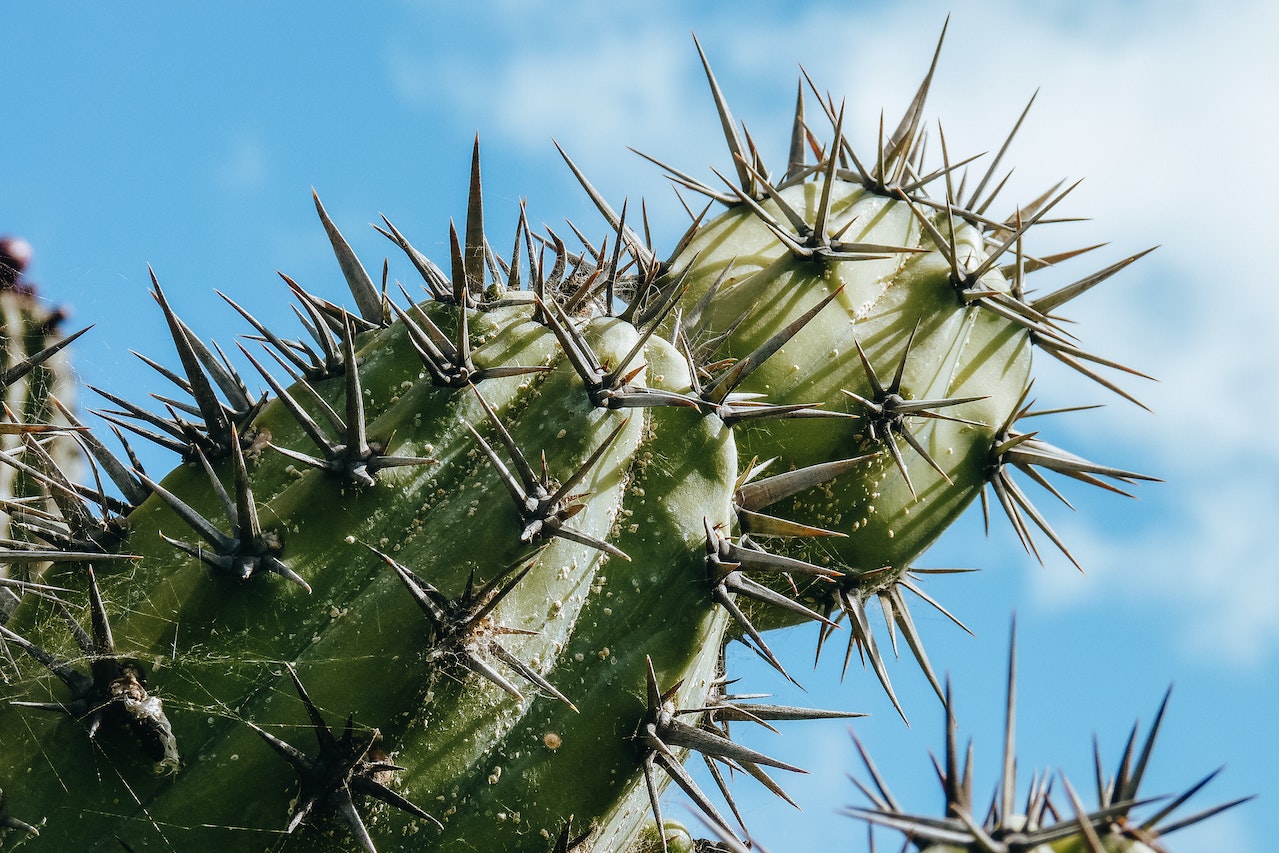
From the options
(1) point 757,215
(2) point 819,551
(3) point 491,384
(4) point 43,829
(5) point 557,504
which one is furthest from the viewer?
(1) point 757,215

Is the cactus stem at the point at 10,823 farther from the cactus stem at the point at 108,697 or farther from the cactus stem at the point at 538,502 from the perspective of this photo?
the cactus stem at the point at 538,502

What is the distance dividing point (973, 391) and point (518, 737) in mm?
1808

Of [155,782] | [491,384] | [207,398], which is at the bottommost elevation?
[155,782]

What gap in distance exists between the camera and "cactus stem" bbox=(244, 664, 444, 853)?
7.53ft

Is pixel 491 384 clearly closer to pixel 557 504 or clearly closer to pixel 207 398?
pixel 557 504

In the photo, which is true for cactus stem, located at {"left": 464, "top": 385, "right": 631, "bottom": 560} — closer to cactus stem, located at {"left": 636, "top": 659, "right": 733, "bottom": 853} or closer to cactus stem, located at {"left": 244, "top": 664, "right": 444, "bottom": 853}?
cactus stem, located at {"left": 636, "top": 659, "right": 733, "bottom": 853}

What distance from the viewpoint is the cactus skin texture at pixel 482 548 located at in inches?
94.0

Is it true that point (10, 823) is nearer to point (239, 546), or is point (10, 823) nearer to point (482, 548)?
point (239, 546)

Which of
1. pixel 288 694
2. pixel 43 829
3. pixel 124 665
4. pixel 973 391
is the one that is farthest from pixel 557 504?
pixel 973 391

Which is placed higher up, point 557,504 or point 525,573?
point 557,504

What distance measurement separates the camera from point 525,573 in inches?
96.1

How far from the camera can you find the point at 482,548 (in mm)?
2529

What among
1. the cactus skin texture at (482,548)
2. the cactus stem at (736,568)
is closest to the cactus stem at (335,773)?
the cactus skin texture at (482,548)

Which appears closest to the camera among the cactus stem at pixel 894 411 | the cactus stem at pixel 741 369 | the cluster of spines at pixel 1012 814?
the cluster of spines at pixel 1012 814
